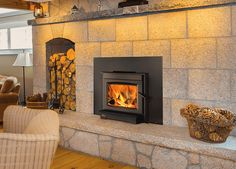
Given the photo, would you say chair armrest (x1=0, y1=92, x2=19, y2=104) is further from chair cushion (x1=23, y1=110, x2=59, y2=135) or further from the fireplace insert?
chair cushion (x1=23, y1=110, x2=59, y2=135)

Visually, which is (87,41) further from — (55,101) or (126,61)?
(55,101)

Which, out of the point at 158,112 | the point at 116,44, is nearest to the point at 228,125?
the point at 158,112

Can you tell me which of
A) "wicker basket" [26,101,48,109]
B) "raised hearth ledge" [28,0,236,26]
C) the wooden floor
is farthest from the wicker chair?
"wicker basket" [26,101,48,109]

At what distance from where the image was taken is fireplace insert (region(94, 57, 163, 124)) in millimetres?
3293

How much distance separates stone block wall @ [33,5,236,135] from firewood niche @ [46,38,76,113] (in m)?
0.39

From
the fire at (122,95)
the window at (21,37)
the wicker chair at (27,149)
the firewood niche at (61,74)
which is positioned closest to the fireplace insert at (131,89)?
the fire at (122,95)

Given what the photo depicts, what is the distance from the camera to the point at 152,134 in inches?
114

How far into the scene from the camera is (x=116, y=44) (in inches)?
142

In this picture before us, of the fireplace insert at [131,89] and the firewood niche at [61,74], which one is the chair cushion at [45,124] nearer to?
the fireplace insert at [131,89]

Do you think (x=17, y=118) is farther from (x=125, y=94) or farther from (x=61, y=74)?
(x=61, y=74)

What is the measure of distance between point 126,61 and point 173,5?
91cm

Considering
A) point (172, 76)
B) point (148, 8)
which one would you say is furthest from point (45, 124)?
point (148, 8)

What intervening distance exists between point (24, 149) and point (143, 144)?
162 centimetres

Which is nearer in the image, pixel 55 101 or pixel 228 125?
pixel 228 125
